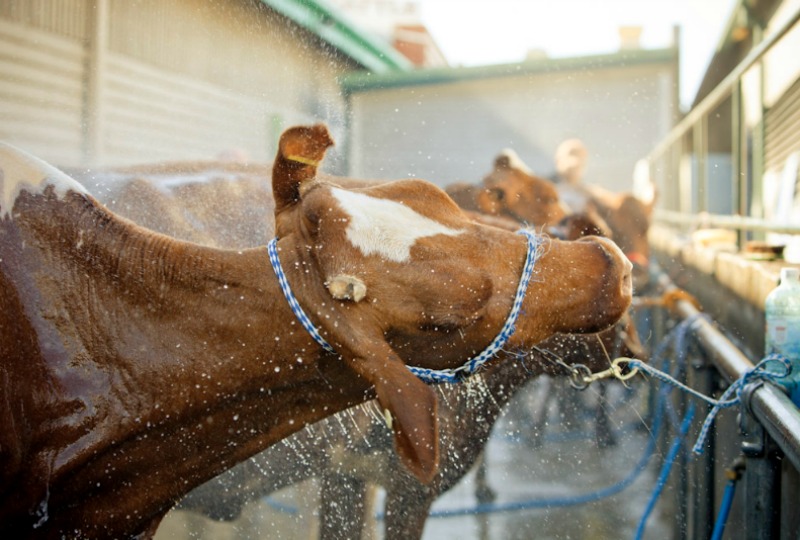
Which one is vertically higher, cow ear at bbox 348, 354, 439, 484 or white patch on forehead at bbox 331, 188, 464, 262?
white patch on forehead at bbox 331, 188, 464, 262

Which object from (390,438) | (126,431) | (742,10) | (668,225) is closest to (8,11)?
(390,438)

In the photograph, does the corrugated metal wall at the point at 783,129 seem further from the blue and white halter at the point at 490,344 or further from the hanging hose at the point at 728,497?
the blue and white halter at the point at 490,344

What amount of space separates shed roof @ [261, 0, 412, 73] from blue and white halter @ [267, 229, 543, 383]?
262 inches

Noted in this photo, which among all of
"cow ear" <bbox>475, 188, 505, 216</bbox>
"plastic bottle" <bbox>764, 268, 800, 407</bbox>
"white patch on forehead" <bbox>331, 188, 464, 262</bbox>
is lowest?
"plastic bottle" <bbox>764, 268, 800, 407</bbox>

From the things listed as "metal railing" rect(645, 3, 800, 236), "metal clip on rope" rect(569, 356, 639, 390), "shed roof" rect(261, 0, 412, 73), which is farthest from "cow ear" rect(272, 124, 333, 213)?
"shed roof" rect(261, 0, 412, 73)

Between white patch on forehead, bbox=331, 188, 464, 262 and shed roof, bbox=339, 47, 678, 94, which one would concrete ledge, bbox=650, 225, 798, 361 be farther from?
shed roof, bbox=339, 47, 678, 94

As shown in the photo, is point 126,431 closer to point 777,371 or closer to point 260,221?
point 260,221

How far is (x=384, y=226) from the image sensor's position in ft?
7.41

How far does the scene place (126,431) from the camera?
7.94 feet

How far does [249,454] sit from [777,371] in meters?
1.58

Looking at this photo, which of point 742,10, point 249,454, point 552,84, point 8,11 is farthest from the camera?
point 552,84

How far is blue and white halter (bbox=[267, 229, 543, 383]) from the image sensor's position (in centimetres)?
230

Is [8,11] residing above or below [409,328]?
above

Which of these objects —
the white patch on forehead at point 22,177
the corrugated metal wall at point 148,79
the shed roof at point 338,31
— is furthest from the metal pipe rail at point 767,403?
the shed roof at point 338,31
